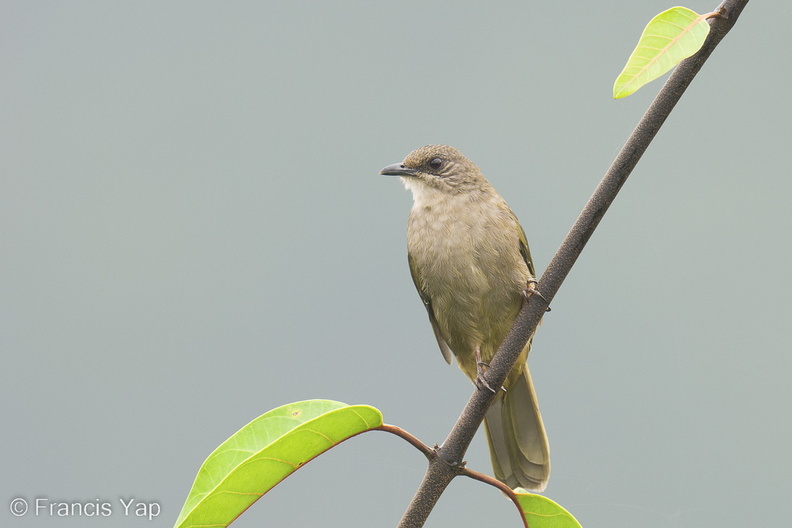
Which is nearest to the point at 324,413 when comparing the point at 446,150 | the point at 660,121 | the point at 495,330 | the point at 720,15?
the point at 660,121

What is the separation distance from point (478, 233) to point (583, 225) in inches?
59.6

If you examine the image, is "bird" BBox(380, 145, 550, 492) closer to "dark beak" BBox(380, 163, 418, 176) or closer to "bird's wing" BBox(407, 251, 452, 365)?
"bird's wing" BBox(407, 251, 452, 365)

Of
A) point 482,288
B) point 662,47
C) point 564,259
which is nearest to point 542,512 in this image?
point 564,259

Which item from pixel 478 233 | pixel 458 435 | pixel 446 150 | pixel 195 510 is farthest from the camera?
pixel 446 150

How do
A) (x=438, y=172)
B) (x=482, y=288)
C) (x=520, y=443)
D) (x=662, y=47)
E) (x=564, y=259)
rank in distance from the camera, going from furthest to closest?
(x=438, y=172), (x=520, y=443), (x=482, y=288), (x=564, y=259), (x=662, y=47)

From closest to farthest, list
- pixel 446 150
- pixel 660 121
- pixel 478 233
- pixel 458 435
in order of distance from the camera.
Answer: pixel 660 121 → pixel 458 435 → pixel 478 233 → pixel 446 150

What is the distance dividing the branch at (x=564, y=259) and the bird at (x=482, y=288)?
3.84ft

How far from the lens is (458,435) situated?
5.25 ft

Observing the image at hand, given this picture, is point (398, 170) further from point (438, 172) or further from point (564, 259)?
point (564, 259)

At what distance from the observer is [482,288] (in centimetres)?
295

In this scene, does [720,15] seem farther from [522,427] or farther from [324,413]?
[522,427]

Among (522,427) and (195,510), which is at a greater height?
(195,510)

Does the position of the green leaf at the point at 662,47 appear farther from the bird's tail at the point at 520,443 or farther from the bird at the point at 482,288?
the bird's tail at the point at 520,443

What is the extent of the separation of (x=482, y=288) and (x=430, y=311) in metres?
0.37
